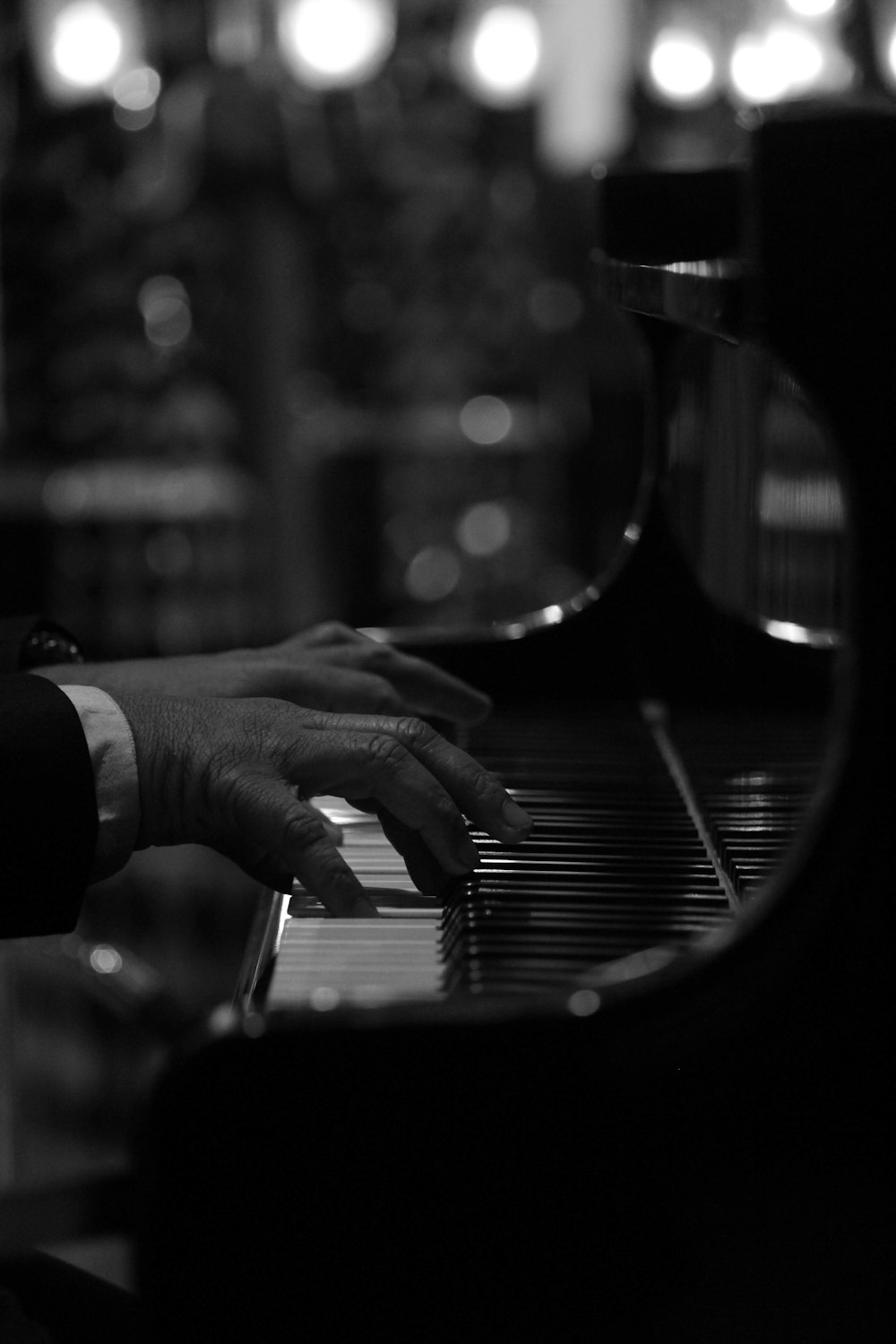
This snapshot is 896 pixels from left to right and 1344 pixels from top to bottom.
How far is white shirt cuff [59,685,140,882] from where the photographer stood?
95 centimetres

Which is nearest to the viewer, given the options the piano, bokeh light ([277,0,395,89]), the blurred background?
the piano

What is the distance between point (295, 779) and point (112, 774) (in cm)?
10

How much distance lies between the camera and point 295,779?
0.97 m

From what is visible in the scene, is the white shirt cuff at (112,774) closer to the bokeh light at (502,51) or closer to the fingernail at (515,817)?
the fingernail at (515,817)

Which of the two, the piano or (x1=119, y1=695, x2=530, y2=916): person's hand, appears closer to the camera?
the piano

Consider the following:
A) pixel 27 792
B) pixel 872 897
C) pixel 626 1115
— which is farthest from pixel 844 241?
pixel 27 792

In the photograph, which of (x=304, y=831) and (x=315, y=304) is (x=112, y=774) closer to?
(x=304, y=831)

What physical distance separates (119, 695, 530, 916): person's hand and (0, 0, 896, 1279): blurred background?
285 centimetres

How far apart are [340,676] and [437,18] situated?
16.7ft

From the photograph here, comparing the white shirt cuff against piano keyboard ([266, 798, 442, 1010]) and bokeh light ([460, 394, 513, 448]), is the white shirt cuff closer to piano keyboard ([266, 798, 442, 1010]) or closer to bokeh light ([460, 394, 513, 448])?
piano keyboard ([266, 798, 442, 1010])

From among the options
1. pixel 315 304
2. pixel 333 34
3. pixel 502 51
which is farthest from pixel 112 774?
pixel 315 304

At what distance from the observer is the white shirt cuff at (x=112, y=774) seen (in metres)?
0.95

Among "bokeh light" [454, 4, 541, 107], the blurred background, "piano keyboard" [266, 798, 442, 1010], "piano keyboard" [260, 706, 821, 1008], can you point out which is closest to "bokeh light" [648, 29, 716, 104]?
the blurred background

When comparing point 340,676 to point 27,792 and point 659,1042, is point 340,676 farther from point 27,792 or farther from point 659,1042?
point 659,1042
